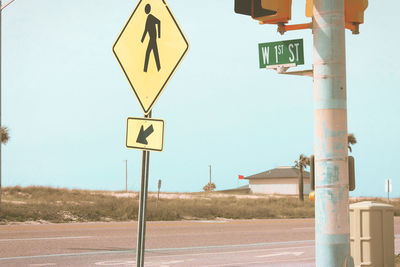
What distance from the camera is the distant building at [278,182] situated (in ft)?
307

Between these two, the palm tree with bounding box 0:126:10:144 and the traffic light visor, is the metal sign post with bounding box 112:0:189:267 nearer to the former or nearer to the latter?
the traffic light visor

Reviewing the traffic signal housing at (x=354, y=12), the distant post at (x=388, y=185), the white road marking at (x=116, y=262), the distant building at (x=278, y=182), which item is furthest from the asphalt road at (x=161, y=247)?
the distant building at (x=278, y=182)

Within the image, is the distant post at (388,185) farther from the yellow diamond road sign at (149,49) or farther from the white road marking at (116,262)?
the yellow diamond road sign at (149,49)

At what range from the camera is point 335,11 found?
683 centimetres

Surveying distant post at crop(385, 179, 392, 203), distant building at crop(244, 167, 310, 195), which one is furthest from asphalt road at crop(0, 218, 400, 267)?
distant building at crop(244, 167, 310, 195)

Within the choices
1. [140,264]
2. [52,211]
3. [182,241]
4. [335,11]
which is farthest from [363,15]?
[52,211]

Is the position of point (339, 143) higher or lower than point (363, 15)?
lower

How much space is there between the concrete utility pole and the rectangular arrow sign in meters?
1.87

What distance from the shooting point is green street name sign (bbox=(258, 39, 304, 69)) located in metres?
7.18

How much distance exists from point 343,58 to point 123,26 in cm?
253

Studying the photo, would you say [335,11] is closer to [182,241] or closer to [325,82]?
[325,82]

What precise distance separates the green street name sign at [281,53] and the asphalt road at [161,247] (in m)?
6.70

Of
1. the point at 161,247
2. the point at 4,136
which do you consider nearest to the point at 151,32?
the point at 161,247

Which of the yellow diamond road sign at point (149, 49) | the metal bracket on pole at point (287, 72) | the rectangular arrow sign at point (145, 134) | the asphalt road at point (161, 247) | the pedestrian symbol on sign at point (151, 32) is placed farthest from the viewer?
the asphalt road at point (161, 247)
